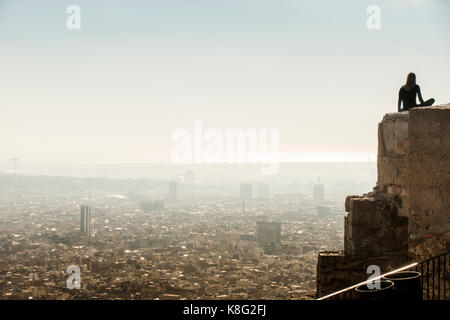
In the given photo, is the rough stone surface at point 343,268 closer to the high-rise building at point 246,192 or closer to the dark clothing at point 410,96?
the dark clothing at point 410,96

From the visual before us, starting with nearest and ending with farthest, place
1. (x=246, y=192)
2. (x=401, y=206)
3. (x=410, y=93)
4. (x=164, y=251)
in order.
Answer: (x=401, y=206)
(x=410, y=93)
(x=164, y=251)
(x=246, y=192)

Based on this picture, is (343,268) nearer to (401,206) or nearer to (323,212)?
(401,206)

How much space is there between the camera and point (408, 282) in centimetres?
521

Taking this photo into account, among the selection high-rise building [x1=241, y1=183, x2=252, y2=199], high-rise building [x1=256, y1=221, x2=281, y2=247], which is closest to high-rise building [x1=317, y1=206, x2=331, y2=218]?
high-rise building [x1=256, y1=221, x2=281, y2=247]

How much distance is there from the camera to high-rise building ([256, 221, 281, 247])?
4845cm

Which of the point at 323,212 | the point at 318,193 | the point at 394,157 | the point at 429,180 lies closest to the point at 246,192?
the point at 318,193

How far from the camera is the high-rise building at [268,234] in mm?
48450

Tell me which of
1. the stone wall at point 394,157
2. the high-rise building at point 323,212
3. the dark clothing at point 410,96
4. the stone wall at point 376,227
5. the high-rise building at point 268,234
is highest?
the dark clothing at point 410,96

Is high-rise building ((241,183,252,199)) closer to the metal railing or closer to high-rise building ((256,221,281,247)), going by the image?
high-rise building ((256,221,281,247))

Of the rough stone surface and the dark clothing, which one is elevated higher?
the dark clothing

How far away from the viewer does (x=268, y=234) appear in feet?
167

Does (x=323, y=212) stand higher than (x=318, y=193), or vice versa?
(x=318, y=193)

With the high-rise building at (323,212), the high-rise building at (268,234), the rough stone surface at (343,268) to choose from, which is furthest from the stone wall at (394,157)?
the high-rise building at (323,212)
